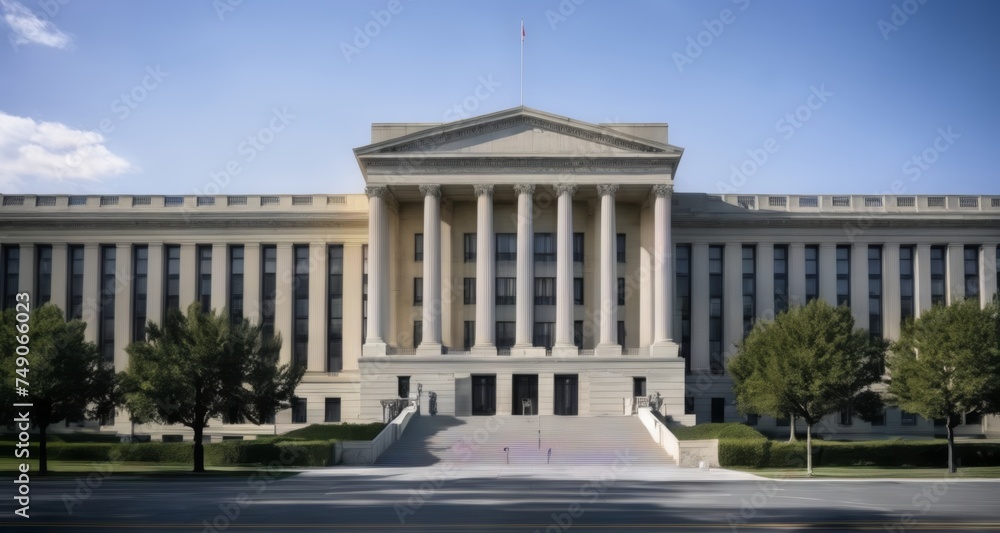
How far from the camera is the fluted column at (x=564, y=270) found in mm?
72625

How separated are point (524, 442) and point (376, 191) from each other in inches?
913

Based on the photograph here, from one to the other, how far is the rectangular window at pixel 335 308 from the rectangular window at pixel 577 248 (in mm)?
19305

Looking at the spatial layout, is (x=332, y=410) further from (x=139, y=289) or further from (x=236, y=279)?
(x=139, y=289)

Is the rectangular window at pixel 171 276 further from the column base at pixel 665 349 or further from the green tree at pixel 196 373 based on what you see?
the column base at pixel 665 349

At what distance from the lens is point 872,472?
166ft

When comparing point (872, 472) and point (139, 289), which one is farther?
point (139, 289)

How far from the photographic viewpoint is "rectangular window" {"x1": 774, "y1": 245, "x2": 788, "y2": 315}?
81812 mm

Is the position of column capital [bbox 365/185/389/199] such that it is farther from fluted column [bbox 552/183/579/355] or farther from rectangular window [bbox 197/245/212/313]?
rectangular window [bbox 197/245/212/313]

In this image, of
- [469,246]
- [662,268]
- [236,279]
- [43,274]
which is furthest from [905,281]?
[43,274]

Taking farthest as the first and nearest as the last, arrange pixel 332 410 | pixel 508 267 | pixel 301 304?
pixel 301 304
pixel 332 410
pixel 508 267

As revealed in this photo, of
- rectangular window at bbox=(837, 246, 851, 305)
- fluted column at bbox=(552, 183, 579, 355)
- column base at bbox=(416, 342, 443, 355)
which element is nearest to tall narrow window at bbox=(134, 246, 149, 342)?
column base at bbox=(416, 342, 443, 355)

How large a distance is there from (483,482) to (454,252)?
3773 cm

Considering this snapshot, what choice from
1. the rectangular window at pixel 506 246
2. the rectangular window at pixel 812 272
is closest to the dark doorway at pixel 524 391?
the rectangular window at pixel 506 246

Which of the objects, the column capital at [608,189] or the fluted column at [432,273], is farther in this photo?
the column capital at [608,189]
